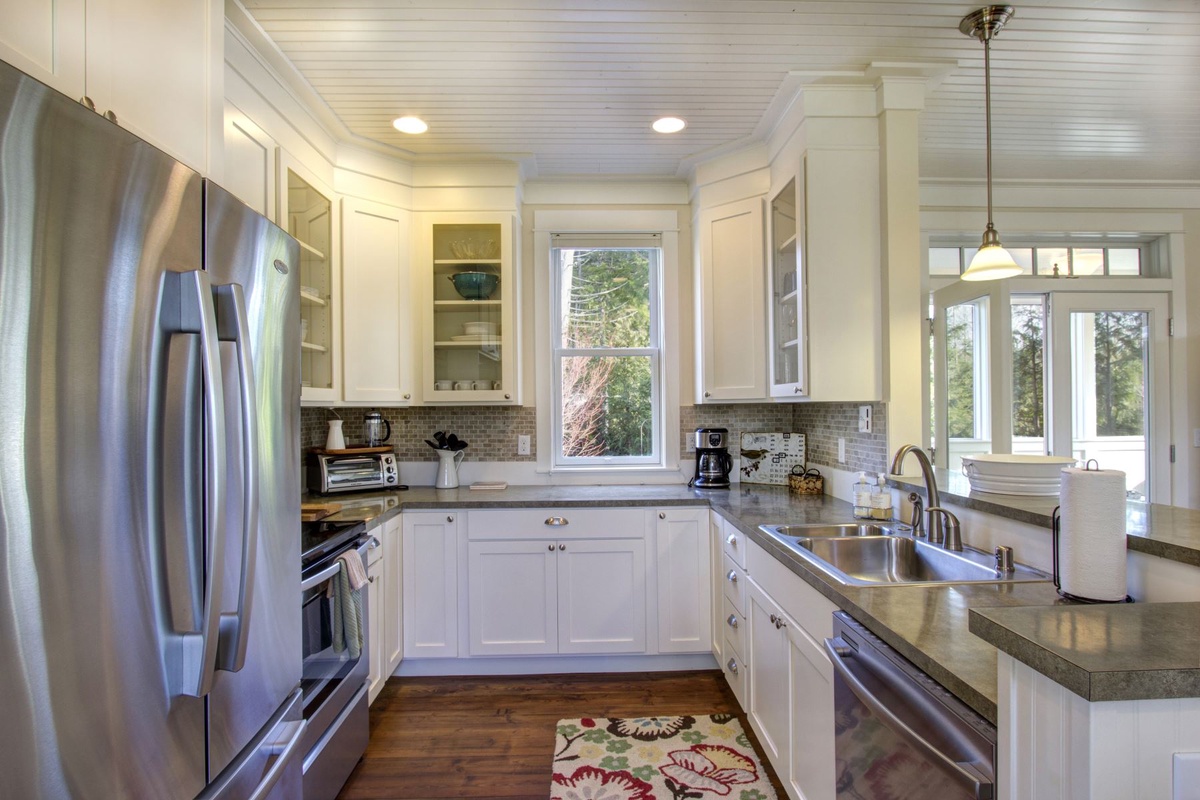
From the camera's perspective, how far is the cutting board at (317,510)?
2.15 metres

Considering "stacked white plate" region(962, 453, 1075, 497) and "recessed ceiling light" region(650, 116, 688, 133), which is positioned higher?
"recessed ceiling light" region(650, 116, 688, 133)

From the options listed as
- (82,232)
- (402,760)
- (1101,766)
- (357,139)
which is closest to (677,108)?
(357,139)

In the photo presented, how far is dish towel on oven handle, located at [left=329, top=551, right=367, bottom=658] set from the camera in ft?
6.25

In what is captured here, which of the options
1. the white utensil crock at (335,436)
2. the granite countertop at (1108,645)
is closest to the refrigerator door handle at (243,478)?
the granite countertop at (1108,645)

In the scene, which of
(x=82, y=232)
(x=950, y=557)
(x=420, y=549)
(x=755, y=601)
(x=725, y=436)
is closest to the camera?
(x=82, y=232)

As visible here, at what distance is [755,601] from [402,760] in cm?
141

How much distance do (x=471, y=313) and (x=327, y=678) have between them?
1.80 meters

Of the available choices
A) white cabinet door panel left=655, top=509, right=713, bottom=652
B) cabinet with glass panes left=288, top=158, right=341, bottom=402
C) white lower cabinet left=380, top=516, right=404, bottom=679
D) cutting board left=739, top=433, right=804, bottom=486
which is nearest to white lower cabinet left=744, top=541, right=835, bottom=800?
white cabinet door panel left=655, top=509, right=713, bottom=652

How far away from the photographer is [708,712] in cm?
242

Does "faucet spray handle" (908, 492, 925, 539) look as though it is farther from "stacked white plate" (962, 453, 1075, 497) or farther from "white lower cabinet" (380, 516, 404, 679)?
"white lower cabinet" (380, 516, 404, 679)

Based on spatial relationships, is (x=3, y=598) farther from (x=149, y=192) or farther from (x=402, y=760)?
(x=402, y=760)

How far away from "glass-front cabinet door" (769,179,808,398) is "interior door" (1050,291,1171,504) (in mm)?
1811

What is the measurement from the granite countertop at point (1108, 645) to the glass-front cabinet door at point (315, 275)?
229 cm

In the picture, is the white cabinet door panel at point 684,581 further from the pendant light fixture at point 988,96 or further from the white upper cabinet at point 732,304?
the pendant light fixture at point 988,96
